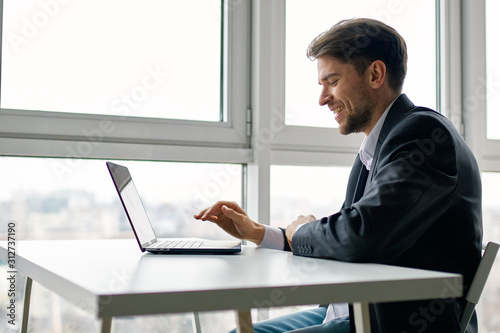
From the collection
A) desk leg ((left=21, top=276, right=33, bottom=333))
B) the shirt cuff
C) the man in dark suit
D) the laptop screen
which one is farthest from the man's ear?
desk leg ((left=21, top=276, right=33, bottom=333))

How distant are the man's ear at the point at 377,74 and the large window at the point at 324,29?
2.52 ft

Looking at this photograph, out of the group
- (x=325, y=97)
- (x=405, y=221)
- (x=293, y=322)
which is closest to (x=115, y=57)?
(x=325, y=97)

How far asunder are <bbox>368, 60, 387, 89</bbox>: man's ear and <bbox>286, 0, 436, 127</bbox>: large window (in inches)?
30.3

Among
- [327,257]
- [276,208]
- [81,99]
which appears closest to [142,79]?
[81,99]

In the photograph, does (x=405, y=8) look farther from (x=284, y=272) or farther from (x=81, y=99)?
(x=284, y=272)

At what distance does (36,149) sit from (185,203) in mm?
584

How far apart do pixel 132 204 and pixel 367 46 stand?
78 cm

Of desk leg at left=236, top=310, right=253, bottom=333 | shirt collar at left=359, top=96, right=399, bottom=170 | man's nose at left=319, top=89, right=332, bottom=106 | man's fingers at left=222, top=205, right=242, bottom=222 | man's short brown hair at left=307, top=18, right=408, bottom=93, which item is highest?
man's short brown hair at left=307, top=18, right=408, bottom=93

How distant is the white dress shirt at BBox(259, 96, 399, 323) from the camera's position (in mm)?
1419

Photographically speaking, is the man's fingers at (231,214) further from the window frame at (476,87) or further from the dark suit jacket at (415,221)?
the window frame at (476,87)

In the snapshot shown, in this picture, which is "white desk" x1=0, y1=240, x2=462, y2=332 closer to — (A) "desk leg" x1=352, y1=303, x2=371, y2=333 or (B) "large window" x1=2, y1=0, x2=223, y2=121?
(A) "desk leg" x1=352, y1=303, x2=371, y2=333

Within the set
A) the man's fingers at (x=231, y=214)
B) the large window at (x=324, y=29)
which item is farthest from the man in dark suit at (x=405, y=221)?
the large window at (x=324, y=29)

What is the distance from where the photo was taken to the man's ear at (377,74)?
5.17 ft

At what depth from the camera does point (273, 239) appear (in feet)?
4.83
